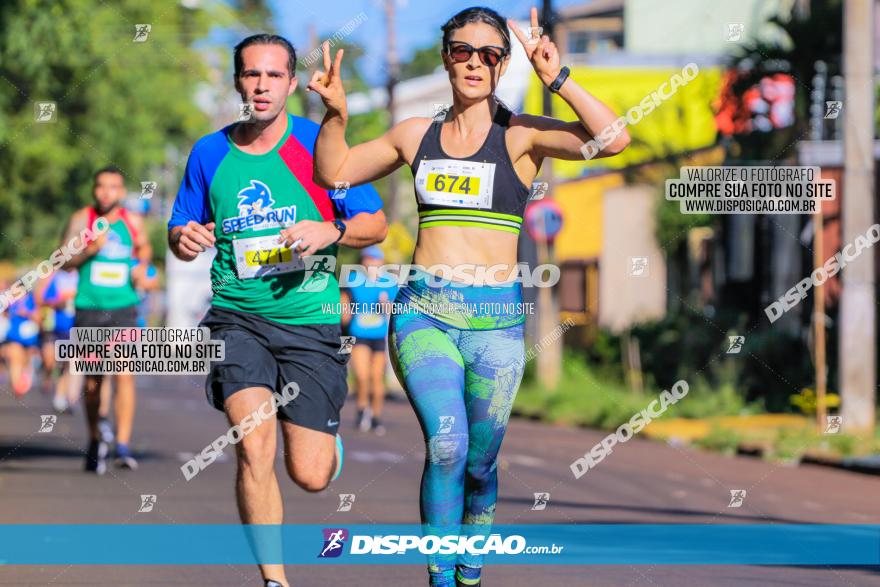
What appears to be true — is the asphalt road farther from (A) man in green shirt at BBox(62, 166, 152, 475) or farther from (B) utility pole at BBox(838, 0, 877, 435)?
(B) utility pole at BBox(838, 0, 877, 435)

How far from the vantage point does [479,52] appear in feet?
19.7

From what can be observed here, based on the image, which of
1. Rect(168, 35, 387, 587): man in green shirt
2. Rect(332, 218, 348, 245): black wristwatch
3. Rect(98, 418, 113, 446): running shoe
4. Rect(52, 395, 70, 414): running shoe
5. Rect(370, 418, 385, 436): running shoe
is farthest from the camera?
Rect(52, 395, 70, 414): running shoe

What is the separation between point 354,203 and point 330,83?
0.91m

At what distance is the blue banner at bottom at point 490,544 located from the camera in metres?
8.03

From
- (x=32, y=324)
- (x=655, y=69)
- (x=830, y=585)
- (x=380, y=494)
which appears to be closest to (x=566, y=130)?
(x=830, y=585)

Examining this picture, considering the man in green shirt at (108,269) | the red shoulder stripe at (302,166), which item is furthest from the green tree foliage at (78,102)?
the red shoulder stripe at (302,166)

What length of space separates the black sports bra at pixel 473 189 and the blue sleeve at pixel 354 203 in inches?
24.4

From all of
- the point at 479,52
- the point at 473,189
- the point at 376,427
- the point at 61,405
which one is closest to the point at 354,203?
the point at 473,189

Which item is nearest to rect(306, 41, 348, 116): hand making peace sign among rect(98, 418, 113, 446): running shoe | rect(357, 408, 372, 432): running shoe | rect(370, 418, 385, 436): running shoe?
rect(98, 418, 113, 446): running shoe

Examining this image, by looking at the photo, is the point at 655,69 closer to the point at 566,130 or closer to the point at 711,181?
the point at 711,181

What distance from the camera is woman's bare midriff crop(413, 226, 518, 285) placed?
19.5ft

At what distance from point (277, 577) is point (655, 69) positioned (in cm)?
4556

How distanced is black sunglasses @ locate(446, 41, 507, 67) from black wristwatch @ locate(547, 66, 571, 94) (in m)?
0.29

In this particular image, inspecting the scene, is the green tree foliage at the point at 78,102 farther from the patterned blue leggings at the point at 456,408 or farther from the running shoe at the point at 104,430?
the patterned blue leggings at the point at 456,408
